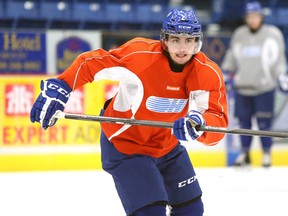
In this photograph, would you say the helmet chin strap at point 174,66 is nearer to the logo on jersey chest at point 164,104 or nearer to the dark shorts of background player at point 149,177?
the logo on jersey chest at point 164,104

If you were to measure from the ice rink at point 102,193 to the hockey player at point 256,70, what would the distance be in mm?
446

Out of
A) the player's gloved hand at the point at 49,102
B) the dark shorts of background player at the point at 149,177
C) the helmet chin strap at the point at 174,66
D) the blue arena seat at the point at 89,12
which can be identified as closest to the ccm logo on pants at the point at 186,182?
the dark shorts of background player at the point at 149,177

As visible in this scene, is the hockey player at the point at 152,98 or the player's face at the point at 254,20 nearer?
the hockey player at the point at 152,98

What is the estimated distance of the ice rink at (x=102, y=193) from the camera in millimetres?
4262

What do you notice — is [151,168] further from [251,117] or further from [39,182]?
[251,117]

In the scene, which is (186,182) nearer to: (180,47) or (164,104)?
(164,104)

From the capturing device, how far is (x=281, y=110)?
7.12 m

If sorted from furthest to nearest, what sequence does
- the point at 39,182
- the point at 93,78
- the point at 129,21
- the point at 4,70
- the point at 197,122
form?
1. the point at 129,21
2. the point at 4,70
3. the point at 39,182
4. the point at 93,78
5. the point at 197,122

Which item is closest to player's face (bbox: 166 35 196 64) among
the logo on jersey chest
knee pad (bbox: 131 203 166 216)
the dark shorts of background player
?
the logo on jersey chest

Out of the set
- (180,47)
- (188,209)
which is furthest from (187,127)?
(188,209)

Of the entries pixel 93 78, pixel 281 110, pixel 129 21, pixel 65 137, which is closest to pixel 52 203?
pixel 93 78

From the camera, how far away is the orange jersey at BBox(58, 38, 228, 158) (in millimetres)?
2967

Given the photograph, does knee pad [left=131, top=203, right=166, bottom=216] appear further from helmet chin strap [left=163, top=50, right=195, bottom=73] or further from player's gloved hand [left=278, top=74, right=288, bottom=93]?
player's gloved hand [left=278, top=74, right=288, bottom=93]

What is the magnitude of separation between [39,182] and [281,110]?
2722 millimetres
